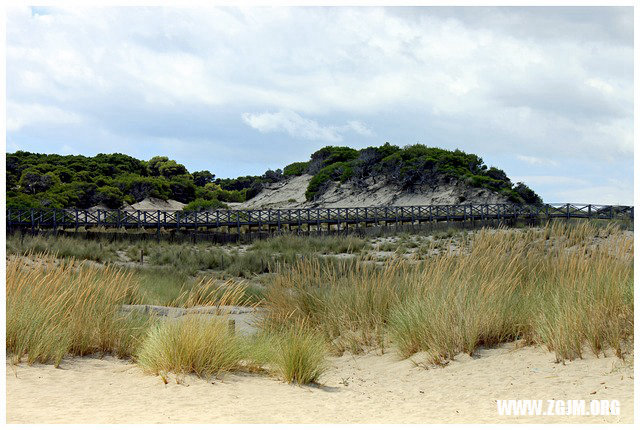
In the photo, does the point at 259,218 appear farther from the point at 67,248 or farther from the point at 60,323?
the point at 60,323

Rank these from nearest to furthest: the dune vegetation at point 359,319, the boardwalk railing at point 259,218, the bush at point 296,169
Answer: the dune vegetation at point 359,319 → the boardwalk railing at point 259,218 → the bush at point 296,169

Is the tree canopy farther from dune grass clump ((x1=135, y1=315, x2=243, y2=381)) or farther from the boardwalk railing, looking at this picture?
dune grass clump ((x1=135, y1=315, x2=243, y2=381))

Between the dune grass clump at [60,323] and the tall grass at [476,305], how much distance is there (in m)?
2.32

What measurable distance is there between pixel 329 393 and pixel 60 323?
9.84ft

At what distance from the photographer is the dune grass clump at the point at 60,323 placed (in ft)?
22.1

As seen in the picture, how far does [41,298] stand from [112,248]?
65.1 ft

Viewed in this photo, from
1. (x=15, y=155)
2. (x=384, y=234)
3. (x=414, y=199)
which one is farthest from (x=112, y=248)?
(x=15, y=155)

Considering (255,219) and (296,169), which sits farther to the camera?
(296,169)

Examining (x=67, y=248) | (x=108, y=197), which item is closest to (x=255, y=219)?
(x=67, y=248)

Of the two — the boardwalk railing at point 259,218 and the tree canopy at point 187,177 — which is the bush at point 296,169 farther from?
the boardwalk railing at point 259,218

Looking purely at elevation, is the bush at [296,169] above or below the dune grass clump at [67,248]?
above

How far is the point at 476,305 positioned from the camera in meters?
7.21

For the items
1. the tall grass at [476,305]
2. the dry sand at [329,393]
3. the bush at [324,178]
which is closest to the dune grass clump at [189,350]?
the dry sand at [329,393]

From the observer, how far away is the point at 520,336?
7.54 m
